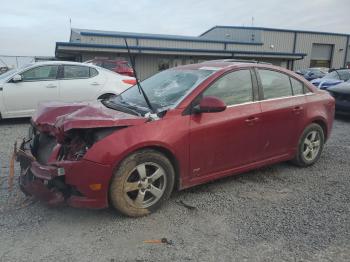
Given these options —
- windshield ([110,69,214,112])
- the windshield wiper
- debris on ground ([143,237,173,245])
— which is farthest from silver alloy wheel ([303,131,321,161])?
debris on ground ([143,237,173,245])

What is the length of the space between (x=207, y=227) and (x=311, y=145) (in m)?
2.61

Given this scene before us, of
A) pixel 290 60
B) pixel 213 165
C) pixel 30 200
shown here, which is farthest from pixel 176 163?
pixel 290 60

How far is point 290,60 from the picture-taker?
106 ft

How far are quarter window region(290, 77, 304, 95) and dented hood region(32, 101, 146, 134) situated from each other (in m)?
2.51

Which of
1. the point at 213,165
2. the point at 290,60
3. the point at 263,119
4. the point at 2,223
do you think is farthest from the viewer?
the point at 290,60

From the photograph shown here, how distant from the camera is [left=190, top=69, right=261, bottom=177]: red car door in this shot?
3.80 m

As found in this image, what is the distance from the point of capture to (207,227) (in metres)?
3.37

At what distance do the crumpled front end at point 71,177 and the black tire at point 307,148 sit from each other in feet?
9.76

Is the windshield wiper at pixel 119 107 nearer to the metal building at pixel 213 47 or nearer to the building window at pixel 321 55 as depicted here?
the metal building at pixel 213 47

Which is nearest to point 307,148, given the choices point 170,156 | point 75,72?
point 170,156

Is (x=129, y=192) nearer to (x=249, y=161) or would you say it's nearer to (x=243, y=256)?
(x=243, y=256)

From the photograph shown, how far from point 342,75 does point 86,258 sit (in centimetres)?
1230

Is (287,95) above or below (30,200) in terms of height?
above

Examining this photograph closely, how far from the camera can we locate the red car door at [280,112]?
4441 millimetres
